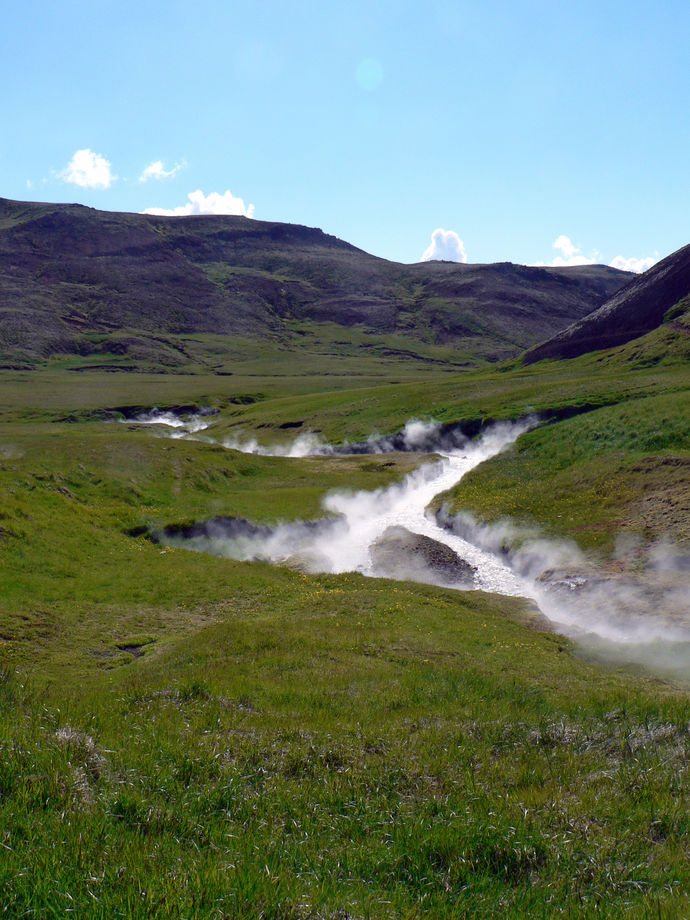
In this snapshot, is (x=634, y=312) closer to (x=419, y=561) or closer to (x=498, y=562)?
(x=498, y=562)

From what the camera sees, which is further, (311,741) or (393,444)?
(393,444)

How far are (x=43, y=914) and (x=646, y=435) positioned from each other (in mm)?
56481

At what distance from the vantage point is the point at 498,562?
4166 centimetres

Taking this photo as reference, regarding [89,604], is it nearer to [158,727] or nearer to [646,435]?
[158,727]

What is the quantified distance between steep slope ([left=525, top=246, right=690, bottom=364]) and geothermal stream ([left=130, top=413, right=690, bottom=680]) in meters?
69.4

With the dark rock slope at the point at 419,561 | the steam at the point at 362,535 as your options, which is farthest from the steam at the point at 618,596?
the dark rock slope at the point at 419,561

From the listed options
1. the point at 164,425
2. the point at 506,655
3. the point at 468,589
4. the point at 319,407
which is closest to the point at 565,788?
the point at 506,655

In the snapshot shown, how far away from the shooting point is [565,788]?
9320 mm

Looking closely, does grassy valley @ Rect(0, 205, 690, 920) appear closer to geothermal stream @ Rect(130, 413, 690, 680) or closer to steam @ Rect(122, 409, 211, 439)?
geothermal stream @ Rect(130, 413, 690, 680)


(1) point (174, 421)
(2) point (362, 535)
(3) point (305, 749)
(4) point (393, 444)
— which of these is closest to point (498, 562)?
(2) point (362, 535)

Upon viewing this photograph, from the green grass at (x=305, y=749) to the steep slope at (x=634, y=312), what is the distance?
319 ft

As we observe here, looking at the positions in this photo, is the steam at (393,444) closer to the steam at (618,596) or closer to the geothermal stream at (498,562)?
the geothermal stream at (498,562)

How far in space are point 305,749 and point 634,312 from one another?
13454 cm

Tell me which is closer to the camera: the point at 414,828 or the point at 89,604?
the point at 414,828
